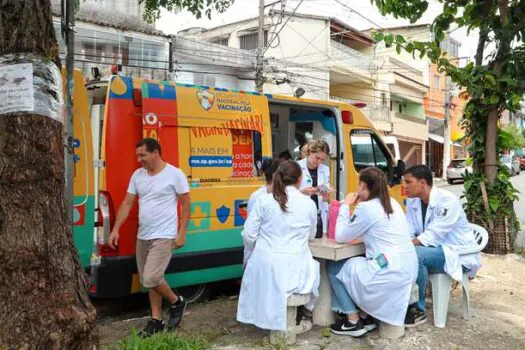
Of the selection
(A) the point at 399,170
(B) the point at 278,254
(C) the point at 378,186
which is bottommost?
(B) the point at 278,254

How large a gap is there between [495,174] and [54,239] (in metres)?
7.01

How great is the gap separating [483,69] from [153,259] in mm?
5634

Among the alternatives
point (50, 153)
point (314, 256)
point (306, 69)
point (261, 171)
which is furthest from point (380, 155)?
point (306, 69)

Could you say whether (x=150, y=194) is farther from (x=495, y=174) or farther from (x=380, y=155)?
(x=495, y=174)

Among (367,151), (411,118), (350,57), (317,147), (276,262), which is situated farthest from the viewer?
(411,118)

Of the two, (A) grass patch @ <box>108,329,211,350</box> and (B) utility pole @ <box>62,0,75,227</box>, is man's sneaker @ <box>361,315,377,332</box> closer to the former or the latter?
(A) grass patch @ <box>108,329,211,350</box>

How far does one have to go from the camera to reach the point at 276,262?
3.96 metres

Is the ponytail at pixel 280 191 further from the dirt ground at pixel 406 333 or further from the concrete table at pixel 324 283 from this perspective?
the dirt ground at pixel 406 333

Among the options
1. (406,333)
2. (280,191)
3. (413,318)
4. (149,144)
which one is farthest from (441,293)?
(149,144)

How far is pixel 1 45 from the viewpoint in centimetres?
254

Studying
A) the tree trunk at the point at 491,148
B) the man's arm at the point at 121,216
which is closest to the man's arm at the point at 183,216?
the man's arm at the point at 121,216

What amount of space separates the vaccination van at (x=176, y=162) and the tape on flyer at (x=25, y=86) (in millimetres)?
1956

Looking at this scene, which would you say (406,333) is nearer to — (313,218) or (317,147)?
(313,218)

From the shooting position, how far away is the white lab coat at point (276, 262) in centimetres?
393
